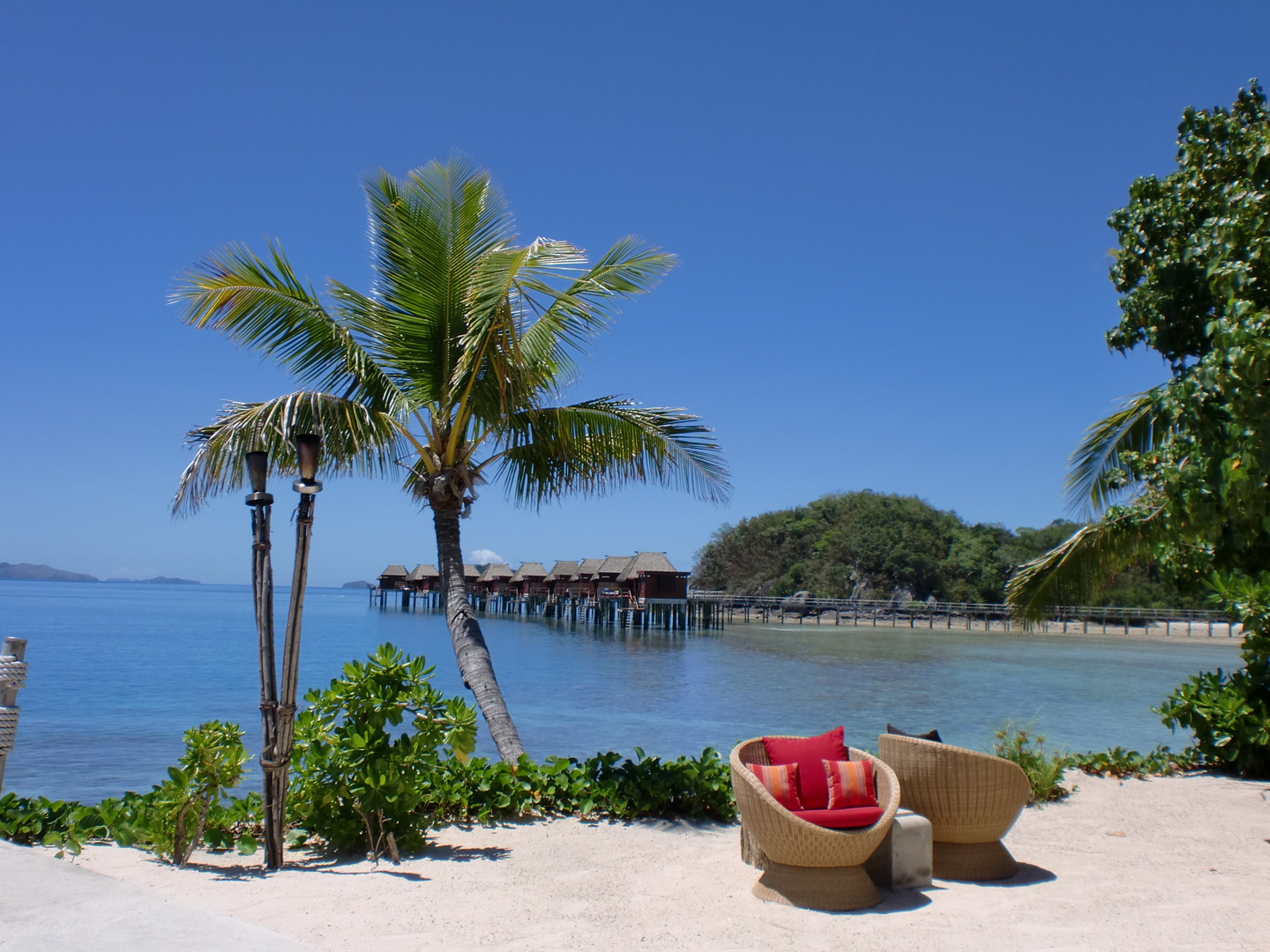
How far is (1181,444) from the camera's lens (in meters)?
6.68

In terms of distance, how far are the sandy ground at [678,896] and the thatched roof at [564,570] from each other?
→ 5750 centimetres

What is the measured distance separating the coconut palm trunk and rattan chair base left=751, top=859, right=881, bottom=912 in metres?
2.87

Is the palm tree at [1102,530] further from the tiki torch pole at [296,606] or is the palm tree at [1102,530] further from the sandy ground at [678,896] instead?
the tiki torch pole at [296,606]

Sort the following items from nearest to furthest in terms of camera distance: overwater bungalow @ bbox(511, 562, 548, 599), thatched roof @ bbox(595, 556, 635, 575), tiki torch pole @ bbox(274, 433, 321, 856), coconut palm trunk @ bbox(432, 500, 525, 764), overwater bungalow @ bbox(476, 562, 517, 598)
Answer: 1. tiki torch pole @ bbox(274, 433, 321, 856)
2. coconut palm trunk @ bbox(432, 500, 525, 764)
3. thatched roof @ bbox(595, 556, 635, 575)
4. overwater bungalow @ bbox(511, 562, 548, 599)
5. overwater bungalow @ bbox(476, 562, 517, 598)

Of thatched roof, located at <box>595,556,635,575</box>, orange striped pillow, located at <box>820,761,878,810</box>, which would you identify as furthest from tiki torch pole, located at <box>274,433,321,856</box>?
thatched roof, located at <box>595,556,635,575</box>

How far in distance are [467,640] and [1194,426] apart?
17.5ft

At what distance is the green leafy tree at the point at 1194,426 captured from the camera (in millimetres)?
4645

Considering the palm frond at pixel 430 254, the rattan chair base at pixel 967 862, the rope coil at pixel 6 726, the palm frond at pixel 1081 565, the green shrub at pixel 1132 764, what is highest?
the palm frond at pixel 430 254

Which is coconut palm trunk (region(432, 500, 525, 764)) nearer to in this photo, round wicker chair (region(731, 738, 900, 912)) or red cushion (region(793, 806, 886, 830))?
round wicker chair (region(731, 738, 900, 912))

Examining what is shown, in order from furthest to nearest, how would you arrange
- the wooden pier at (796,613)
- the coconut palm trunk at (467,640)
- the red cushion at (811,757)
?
the wooden pier at (796,613) < the coconut palm trunk at (467,640) < the red cushion at (811,757)

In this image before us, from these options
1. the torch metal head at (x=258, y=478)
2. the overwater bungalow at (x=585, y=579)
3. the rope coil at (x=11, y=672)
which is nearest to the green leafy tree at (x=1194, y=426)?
the torch metal head at (x=258, y=478)

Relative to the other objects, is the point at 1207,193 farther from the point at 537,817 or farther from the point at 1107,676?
the point at 1107,676

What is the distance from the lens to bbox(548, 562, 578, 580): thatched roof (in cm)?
6324

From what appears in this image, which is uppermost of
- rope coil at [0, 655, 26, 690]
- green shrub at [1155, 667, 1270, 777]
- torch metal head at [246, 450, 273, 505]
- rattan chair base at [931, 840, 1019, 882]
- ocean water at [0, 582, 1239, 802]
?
torch metal head at [246, 450, 273, 505]
